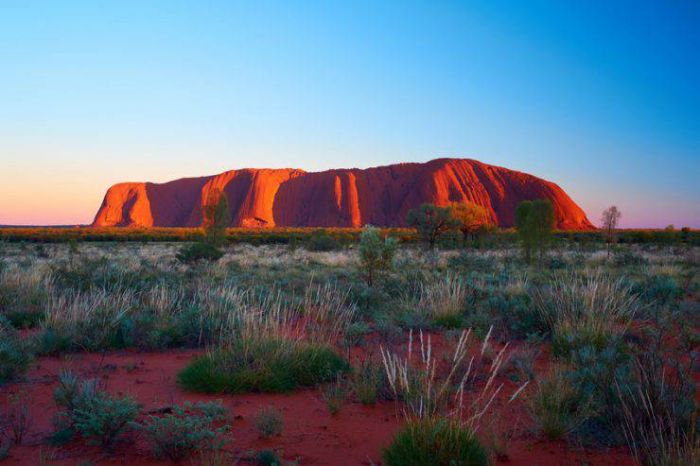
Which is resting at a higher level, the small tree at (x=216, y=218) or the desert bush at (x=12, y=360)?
the small tree at (x=216, y=218)

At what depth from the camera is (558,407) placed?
11.2 ft

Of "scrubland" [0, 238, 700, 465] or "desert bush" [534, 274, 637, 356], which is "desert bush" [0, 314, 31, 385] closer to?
"scrubland" [0, 238, 700, 465]

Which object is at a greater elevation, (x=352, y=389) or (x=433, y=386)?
(x=433, y=386)

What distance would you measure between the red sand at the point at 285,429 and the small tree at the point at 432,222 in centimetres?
2886

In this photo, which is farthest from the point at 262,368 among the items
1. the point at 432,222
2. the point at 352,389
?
the point at 432,222

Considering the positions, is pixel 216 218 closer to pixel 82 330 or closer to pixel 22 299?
pixel 22 299

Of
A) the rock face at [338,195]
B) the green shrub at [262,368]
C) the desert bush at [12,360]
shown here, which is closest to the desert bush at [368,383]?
the green shrub at [262,368]

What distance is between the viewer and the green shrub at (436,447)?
2.69 m

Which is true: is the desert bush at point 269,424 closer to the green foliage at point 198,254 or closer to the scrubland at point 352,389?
the scrubland at point 352,389

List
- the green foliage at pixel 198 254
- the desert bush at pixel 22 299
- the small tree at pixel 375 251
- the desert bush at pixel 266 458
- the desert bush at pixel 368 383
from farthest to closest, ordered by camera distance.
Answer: the green foliage at pixel 198 254 < the small tree at pixel 375 251 < the desert bush at pixel 22 299 < the desert bush at pixel 368 383 < the desert bush at pixel 266 458

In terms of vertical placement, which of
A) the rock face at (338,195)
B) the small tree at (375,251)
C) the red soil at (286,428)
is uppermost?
the rock face at (338,195)

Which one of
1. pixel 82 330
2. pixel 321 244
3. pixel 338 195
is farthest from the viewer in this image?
pixel 338 195

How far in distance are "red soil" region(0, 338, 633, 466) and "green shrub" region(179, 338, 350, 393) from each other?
0.39 ft

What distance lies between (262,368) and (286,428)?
1.00 m
